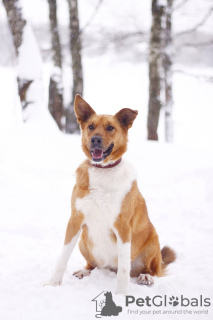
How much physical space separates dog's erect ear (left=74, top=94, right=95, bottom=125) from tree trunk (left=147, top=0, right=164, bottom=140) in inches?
240

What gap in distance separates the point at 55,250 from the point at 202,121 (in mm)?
14155

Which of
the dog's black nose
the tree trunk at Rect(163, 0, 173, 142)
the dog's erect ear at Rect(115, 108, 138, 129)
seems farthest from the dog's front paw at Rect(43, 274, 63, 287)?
the tree trunk at Rect(163, 0, 173, 142)

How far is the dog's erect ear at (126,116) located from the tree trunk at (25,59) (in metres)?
4.59

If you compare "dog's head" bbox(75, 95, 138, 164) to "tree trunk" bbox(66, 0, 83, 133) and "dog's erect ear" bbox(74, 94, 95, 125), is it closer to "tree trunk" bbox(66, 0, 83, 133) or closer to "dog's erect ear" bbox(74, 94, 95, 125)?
"dog's erect ear" bbox(74, 94, 95, 125)

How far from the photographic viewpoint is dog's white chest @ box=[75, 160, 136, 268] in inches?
121

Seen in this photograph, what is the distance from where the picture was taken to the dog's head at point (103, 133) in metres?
3.10

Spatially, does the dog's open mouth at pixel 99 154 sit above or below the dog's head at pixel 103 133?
below

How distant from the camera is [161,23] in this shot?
351 inches

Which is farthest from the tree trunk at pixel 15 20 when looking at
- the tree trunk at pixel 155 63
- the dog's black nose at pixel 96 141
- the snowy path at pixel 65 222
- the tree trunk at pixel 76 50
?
the dog's black nose at pixel 96 141

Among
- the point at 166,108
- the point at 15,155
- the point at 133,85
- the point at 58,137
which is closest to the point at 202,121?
the point at 133,85

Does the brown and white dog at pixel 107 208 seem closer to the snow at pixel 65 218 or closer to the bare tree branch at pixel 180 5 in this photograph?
the snow at pixel 65 218

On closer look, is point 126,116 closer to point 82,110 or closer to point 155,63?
point 82,110

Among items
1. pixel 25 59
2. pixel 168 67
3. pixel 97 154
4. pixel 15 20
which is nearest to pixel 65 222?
pixel 97 154

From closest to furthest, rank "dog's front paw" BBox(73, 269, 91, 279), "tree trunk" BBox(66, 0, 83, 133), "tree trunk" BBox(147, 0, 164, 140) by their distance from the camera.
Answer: "dog's front paw" BBox(73, 269, 91, 279) < "tree trunk" BBox(147, 0, 164, 140) < "tree trunk" BBox(66, 0, 83, 133)
